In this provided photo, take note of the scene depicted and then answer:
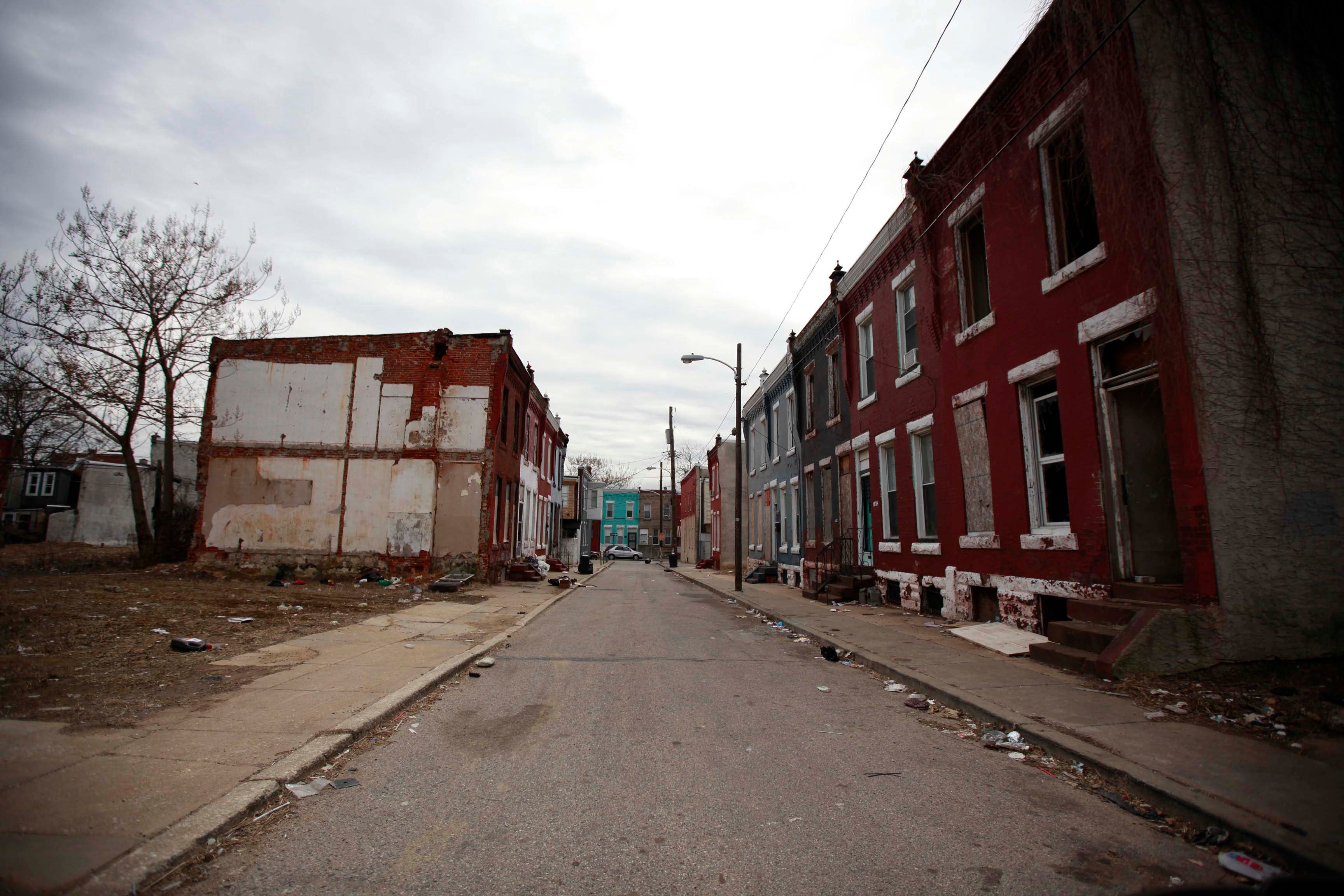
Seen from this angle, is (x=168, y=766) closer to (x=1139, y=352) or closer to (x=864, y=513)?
(x=1139, y=352)

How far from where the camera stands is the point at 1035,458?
9.85m

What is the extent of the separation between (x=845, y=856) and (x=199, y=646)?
7.84 m

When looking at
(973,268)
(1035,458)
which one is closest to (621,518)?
(973,268)

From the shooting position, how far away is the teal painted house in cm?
8381

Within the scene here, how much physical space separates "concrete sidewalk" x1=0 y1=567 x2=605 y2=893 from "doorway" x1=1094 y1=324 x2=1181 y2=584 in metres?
7.91

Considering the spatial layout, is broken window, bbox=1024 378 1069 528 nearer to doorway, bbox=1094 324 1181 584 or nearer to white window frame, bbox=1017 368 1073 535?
white window frame, bbox=1017 368 1073 535

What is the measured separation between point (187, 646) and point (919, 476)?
482 inches

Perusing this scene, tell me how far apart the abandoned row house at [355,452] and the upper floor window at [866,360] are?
1145 cm

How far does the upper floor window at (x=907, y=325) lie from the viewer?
46.6 ft

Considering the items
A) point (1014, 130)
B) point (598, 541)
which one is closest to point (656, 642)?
point (1014, 130)

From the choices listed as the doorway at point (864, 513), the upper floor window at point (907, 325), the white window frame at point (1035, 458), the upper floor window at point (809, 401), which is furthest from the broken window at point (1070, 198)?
the upper floor window at point (809, 401)

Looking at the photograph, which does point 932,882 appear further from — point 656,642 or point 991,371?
point 991,371

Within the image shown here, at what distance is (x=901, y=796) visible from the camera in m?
4.16

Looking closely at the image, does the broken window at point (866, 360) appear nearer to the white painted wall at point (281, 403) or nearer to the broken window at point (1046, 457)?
the broken window at point (1046, 457)
